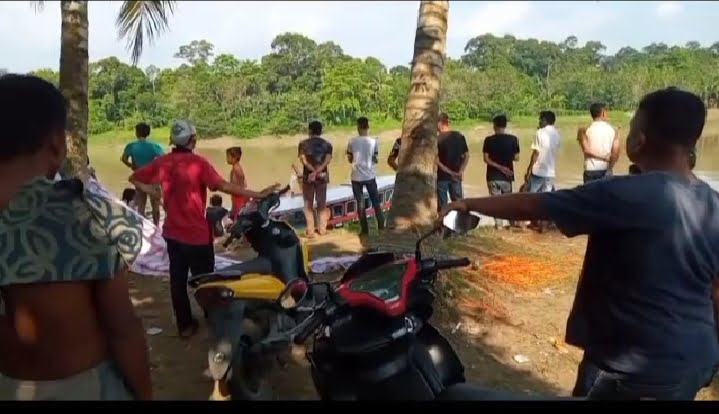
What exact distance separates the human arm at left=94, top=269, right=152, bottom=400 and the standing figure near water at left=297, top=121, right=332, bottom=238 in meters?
6.79

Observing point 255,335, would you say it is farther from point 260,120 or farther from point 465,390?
point 260,120

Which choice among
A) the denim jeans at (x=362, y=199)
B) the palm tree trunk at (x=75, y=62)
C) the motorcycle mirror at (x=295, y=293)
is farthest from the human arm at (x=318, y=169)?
the motorcycle mirror at (x=295, y=293)

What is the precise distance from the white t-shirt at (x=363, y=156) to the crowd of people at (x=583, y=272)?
6617mm

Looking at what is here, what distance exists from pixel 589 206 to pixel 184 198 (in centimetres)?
321

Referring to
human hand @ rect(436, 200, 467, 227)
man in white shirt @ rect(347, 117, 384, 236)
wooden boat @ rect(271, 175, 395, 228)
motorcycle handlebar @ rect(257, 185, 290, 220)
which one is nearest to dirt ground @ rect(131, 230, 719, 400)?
motorcycle handlebar @ rect(257, 185, 290, 220)

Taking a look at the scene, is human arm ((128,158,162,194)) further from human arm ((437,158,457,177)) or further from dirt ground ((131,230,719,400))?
human arm ((437,158,457,177))

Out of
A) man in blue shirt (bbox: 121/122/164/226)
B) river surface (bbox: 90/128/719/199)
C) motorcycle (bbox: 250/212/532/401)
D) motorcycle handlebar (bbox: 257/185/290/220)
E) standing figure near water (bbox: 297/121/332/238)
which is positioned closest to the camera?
motorcycle (bbox: 250/212/532/401)

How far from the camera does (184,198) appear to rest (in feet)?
15.6

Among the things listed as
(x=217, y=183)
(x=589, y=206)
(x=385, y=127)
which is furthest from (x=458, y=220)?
(x=385, y=127)

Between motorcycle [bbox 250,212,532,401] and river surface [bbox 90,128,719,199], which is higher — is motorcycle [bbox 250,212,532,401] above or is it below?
above

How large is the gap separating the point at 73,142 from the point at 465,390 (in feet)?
19.6

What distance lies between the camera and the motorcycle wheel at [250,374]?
147 inches

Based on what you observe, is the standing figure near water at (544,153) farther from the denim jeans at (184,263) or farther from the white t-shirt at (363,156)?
the denim jeans at (184,263)

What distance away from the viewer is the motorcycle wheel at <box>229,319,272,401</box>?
3.72m
